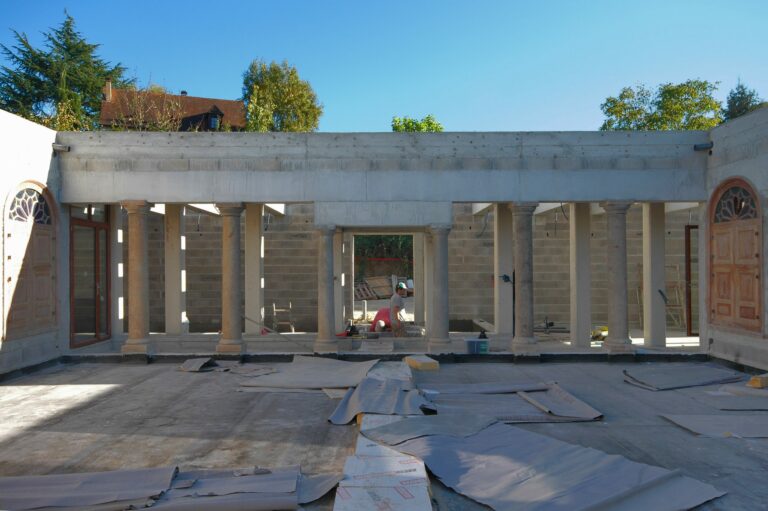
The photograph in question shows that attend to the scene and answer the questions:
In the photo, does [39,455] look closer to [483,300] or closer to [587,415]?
[587,415]

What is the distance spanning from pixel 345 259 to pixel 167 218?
618 centimetres

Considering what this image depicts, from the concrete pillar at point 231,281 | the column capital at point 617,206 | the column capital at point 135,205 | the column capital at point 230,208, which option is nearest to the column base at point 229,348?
the concrete pillar at point 231,281

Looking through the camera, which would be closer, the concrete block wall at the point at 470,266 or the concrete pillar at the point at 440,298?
the concrete pillar at the point at 440,298

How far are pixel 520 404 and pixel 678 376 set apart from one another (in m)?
3.50

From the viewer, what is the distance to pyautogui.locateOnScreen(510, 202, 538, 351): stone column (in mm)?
11781

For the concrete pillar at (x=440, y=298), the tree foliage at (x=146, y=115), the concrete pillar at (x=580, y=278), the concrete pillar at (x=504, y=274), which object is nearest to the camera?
the concrete pillar at (x=440, y=298)

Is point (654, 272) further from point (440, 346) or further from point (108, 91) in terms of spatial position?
point (108, 91)

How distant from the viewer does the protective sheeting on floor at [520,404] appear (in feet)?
23.9

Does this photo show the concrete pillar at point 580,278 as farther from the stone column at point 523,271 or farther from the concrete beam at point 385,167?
the stone column at point 523,271

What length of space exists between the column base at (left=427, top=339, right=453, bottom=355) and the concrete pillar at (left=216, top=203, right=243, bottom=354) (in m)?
3.72

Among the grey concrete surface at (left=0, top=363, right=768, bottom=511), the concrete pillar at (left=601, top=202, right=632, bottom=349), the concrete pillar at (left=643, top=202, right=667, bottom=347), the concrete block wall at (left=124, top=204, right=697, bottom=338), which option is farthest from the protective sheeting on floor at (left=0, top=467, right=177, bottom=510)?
the concrete block wall at (left=124, top=204, right=697, bottom=338)

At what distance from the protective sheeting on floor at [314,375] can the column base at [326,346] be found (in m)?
0.61

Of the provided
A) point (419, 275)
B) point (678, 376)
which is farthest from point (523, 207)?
point (419, 275)

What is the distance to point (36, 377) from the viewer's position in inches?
400
